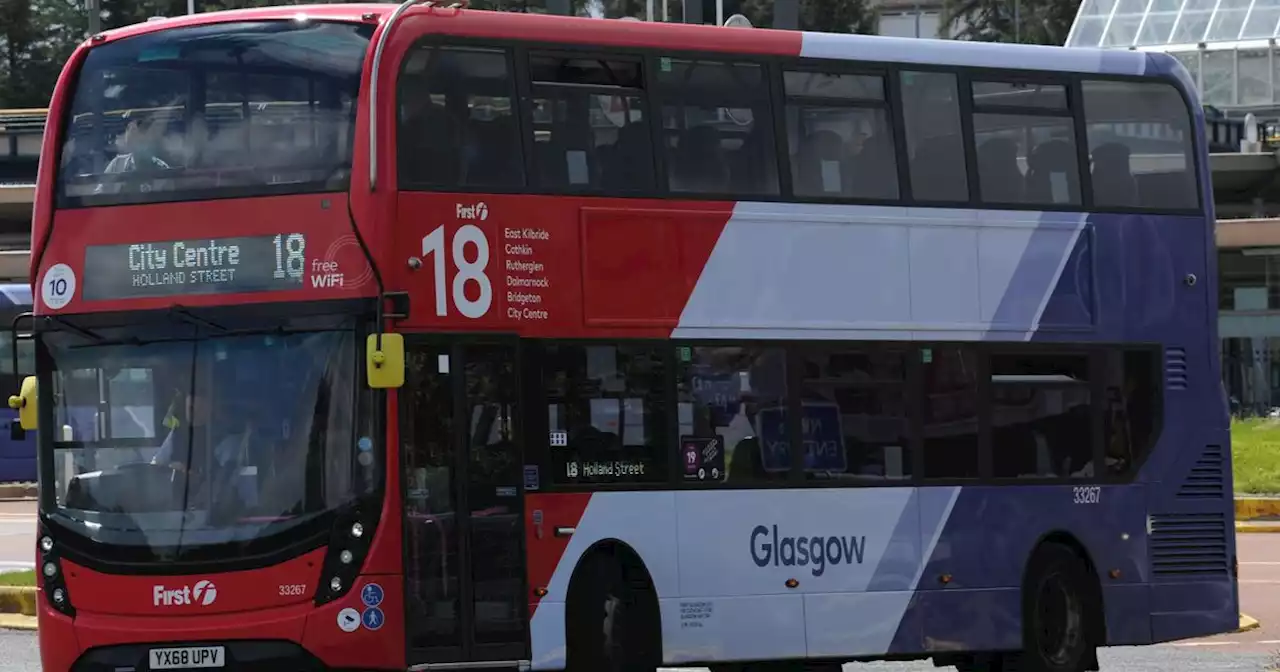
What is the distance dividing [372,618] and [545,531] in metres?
1.31

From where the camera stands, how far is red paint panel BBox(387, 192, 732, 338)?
41.5ft

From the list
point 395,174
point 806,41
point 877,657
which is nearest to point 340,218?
point 395,174

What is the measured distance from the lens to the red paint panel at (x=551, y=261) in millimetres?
12656


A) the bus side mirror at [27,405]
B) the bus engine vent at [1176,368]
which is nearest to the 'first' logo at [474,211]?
the bus side mirror at [27,405]

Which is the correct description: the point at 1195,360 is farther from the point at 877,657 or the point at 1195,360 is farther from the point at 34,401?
the point at 34,401

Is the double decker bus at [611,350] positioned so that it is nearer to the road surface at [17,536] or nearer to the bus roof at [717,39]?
the bus roof at [717,39]

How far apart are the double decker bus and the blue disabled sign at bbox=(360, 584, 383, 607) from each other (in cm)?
2

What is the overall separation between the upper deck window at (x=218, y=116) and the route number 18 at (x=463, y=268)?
0.63m

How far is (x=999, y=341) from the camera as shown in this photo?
1526 cm

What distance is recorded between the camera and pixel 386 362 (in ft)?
39.8

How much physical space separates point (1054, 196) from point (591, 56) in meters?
3.84

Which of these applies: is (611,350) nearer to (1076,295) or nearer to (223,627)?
(223,627)

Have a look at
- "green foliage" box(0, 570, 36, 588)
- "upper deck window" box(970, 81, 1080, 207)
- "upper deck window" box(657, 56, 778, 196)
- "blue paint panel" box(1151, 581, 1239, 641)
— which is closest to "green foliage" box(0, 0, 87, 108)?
"green foliage" box(0, 570, 36, 588)

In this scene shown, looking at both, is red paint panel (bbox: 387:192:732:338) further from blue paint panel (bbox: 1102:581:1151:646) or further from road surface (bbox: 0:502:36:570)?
road surface (bbox: 0:502:36:570)
